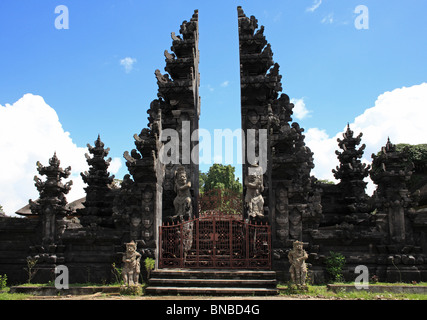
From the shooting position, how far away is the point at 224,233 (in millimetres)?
13633

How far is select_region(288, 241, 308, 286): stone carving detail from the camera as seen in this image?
1078 cm

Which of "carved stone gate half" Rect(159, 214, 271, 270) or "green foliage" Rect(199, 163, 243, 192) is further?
"green foliage" Rect(199, 163, 243, 192)

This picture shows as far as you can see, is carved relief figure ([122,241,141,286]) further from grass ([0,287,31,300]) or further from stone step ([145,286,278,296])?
grass ([0,287,31,300])

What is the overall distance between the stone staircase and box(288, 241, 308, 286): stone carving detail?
2.25 ft

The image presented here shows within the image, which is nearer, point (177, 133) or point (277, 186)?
point (277, 186)

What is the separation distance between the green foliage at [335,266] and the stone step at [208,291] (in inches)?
99.7

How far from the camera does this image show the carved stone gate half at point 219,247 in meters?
12.3

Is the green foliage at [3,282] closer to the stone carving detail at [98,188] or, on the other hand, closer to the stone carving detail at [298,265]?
the stone carving detail at [98,188]

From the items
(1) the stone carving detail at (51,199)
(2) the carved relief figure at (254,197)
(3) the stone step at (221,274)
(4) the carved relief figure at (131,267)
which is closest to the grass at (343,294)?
(3) the stone step at (221,274)

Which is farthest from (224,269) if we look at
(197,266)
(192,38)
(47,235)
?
(192,38)

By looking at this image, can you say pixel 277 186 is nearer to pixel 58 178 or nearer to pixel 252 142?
pixel 252 142

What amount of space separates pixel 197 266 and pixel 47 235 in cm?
611

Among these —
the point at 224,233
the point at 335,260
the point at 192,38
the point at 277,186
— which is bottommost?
the point at 335,260

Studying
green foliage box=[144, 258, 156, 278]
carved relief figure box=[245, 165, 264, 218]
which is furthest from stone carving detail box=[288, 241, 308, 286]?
green foliage box=[144, 258, 156, 278]
